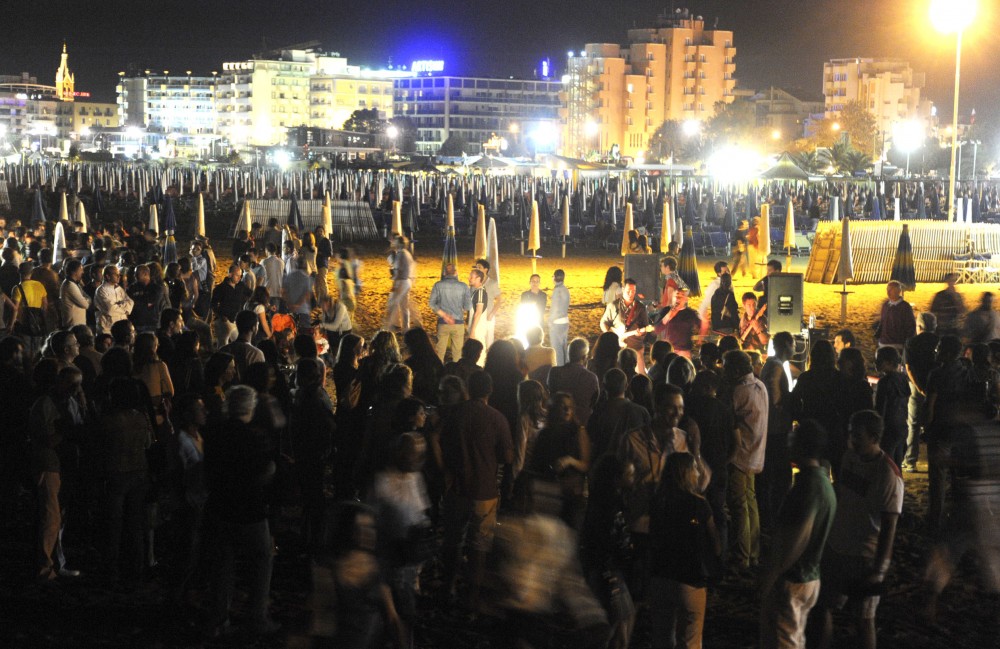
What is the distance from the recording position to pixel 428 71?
596ft

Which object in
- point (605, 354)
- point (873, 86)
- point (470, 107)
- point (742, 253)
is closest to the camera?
point (605, 354)

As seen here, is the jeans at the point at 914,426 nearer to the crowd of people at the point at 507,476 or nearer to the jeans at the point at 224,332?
the crowd of people at the point at 507,476

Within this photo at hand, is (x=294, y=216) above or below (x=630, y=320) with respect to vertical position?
above

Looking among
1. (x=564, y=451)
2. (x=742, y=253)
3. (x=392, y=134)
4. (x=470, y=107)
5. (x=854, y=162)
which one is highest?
(x=470, y=107)

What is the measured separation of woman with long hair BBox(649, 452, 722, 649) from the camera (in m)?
4.98

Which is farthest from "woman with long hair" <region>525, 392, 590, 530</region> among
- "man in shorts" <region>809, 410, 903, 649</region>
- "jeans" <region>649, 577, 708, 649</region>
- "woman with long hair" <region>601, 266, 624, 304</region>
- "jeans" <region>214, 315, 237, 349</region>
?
"woman with long hair" <region>601, 266, 624, 304</region>

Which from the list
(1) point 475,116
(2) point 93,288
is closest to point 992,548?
(2) point 93,288

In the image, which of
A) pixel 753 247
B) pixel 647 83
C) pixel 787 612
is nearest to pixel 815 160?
pixel 753 247

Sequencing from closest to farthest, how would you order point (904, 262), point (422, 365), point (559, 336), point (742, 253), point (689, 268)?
point (422, 365) < point (559, 336) < point (689, 268) < point (904, 262) < point (742, 253)

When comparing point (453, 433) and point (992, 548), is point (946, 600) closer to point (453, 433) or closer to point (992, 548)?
point (992, 548)

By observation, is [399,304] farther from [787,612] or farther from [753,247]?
[753,247]

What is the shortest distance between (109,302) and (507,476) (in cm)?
524

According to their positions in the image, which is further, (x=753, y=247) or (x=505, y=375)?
(x=753, y=247)

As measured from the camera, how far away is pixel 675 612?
5051 mm
